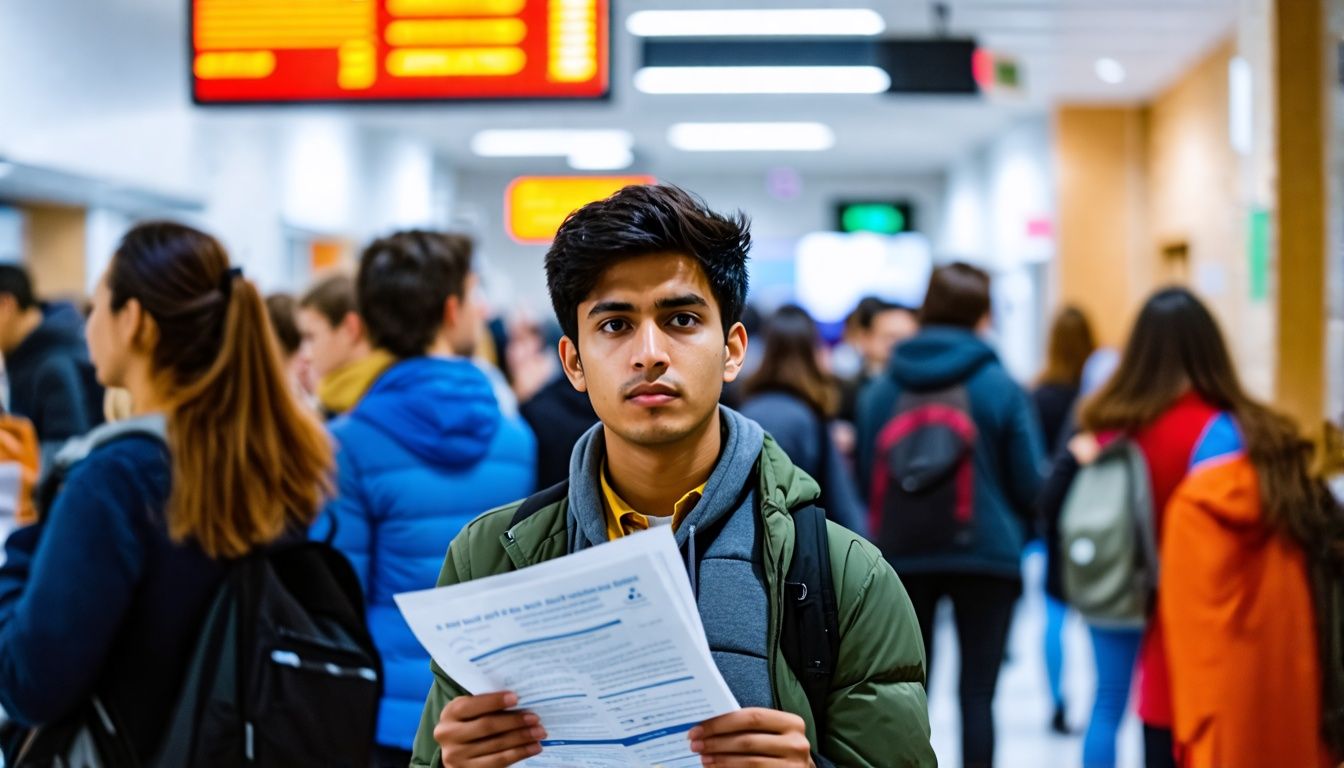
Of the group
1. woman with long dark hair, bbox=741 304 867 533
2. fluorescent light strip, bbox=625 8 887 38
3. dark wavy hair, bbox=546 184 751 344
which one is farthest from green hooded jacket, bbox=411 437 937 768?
fluorescent light strip, bbox=625 8 887 38

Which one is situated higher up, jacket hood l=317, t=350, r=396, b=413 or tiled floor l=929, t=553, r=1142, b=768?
jacket hood l=317, t=350, r=396, b=413

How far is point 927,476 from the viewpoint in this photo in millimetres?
4258

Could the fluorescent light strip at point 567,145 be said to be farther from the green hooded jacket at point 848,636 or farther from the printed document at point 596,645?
the printed document at point 596,645

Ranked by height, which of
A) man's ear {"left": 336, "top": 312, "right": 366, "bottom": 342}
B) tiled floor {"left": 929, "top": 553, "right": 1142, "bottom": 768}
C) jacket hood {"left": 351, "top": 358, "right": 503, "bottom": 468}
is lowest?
tiled floor {"left": 929, "top": 553, "right": 1142, "bottom": 768}

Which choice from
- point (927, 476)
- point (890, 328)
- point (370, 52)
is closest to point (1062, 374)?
point (890, 328)

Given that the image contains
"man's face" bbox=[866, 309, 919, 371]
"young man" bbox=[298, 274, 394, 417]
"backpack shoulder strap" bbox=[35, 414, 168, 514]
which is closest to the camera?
"backpack shoulder strap" bbox=[35, 414, 168, 514]

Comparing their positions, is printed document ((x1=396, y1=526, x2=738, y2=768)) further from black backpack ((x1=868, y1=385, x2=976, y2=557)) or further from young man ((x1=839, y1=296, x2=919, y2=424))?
young man ((x1=839, y1=296, x2=919, y2=424))

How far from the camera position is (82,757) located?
216 centimetres

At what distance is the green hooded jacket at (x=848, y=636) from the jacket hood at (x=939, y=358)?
2.72 metres

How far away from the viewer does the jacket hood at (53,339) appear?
16.6ft

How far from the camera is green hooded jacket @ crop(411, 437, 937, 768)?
1584mm

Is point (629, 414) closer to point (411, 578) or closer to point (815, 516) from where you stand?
point (815, 516)

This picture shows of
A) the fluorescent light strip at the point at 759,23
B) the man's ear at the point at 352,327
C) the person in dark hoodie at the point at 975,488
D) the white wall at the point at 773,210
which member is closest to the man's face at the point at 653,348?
the man's ear at the point at 352,327

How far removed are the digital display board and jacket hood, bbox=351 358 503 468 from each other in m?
2.08
